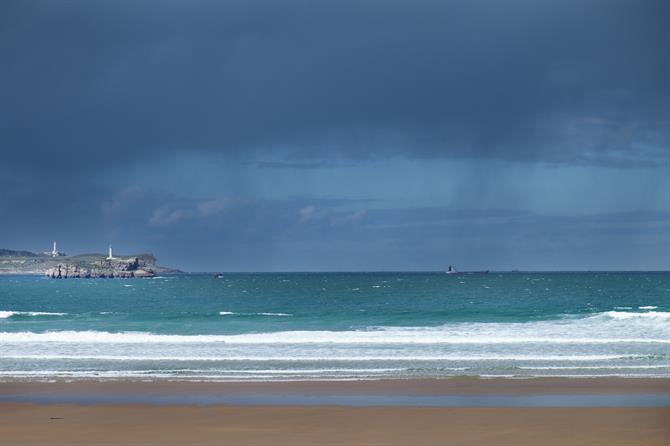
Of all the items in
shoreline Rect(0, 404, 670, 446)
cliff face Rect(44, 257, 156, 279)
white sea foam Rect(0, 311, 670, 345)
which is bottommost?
shoreline Rect(0, 404, 670, 446)

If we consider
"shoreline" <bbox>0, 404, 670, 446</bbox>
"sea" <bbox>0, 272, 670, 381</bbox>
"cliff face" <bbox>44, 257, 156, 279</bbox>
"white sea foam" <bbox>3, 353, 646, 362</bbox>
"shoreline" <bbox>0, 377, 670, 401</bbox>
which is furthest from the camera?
"cliff face" <bbox>44, 257, 156, 279</bbox>

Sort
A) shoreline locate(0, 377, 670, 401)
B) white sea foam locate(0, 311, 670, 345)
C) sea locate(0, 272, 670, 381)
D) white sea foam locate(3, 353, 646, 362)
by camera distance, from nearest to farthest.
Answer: shoreline locate(0, 377, 670, 401)
sea locate(0, 272, 670, 381)
white sea foam locate(3, 353, 646, 362)
white sea foam locate(0, 311, 670, 345)

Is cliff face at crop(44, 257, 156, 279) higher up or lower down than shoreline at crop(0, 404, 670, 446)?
higher up

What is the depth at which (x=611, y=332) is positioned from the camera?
33406mm

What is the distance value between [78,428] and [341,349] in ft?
48.0

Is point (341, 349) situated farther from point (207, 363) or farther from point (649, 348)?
point (649, 348)

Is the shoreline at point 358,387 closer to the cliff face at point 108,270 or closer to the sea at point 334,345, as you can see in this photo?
the sea at point 334,345

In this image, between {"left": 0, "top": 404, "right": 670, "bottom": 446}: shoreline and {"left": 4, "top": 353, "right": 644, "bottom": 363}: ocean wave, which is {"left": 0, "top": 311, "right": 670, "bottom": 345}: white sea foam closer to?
{"left": 4, "top": 353, "right": 644, "bottom": 363}: ocean wave

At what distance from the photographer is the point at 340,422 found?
14.5 metres

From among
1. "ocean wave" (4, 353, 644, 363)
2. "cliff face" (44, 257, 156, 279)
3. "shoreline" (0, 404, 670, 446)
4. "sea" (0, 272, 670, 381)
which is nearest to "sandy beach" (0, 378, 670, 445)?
"shoreline" (0, 404, 670, 446)

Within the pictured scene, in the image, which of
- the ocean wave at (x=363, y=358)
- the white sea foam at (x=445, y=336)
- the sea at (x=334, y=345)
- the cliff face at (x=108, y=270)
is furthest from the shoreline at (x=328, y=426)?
the cliff face at (x=108, y=270)

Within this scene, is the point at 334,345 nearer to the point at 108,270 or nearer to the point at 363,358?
the point at 363,358

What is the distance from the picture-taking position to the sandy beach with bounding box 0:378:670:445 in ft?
42.6

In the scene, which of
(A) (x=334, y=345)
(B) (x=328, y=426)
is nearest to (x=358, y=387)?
(B) (x=328, y=426)
